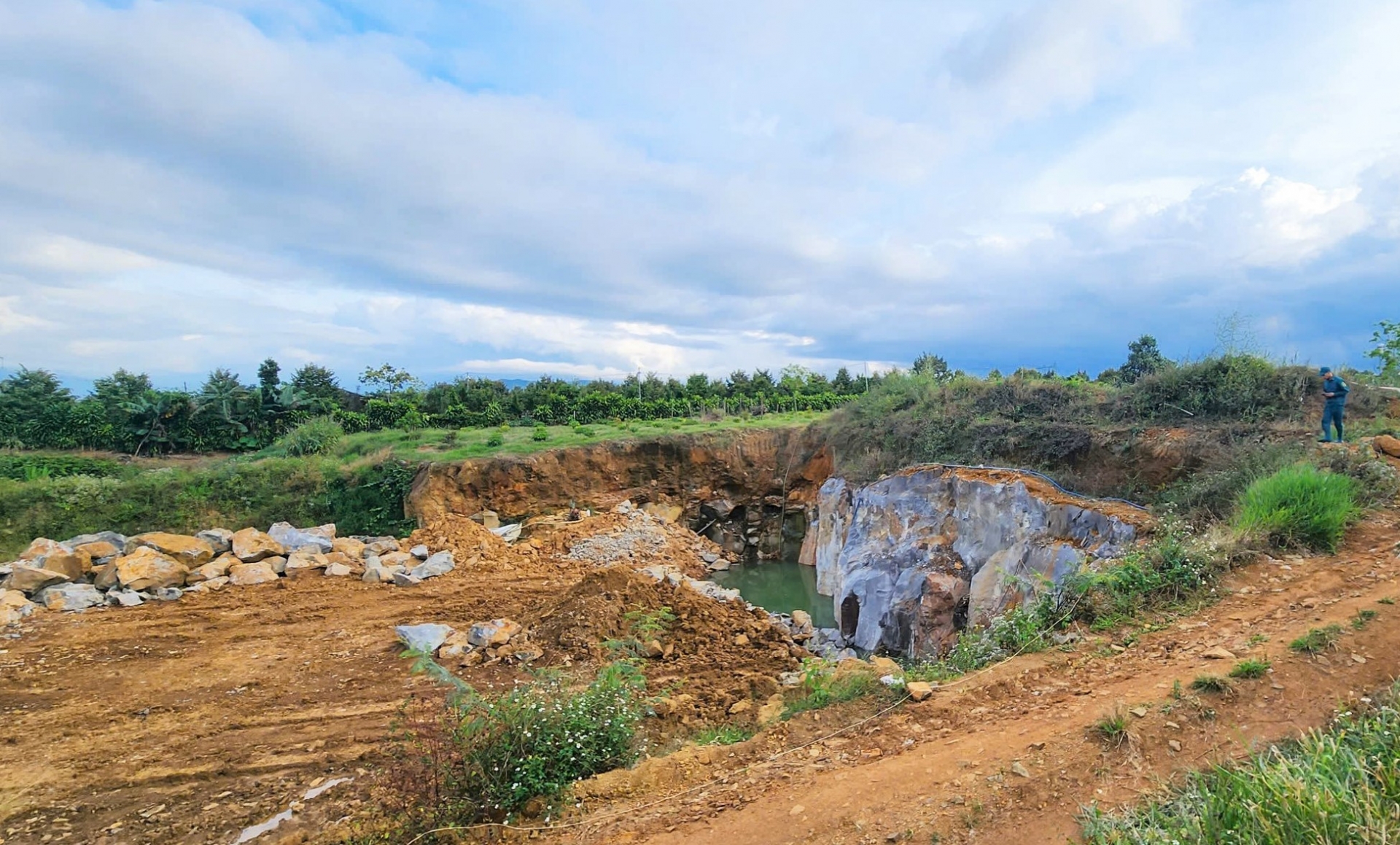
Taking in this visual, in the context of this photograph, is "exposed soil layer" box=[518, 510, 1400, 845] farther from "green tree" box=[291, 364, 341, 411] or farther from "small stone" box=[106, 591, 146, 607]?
"green tree" box=[291, 364, 341, 411]

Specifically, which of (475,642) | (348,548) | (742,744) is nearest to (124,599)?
(348,548)

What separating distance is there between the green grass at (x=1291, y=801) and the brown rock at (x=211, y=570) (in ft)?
45.0

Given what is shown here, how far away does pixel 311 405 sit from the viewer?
71.1 ft

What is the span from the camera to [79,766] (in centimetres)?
583

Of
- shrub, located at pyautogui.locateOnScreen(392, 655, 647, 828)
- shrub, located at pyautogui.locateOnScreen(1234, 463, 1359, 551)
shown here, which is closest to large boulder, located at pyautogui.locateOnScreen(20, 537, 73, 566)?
shrub, located at pyautogui.locateOnScreen(392, 655, 647, 828)

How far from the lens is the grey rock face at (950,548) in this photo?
7.95 meters

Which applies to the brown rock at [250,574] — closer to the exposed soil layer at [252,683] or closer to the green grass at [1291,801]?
the exposed soil layer at [252,683]

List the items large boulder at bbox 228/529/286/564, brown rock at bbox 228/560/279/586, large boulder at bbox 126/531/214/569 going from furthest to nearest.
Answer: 1. large boulder at bbox 228/529/286/564
2. large boulder at bbox 126/531/214/569
3. brown rock at bbox 228/560/279/586

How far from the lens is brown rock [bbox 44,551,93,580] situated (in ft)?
34.9

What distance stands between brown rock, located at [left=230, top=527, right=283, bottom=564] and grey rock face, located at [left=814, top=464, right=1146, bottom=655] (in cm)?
1133

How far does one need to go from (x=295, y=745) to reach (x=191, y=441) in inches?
700

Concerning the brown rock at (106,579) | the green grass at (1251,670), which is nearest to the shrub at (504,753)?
the green grass at (1251,670)

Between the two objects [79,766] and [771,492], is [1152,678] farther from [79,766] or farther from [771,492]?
[771,492]

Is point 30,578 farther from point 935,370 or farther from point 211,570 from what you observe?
point 935,370
